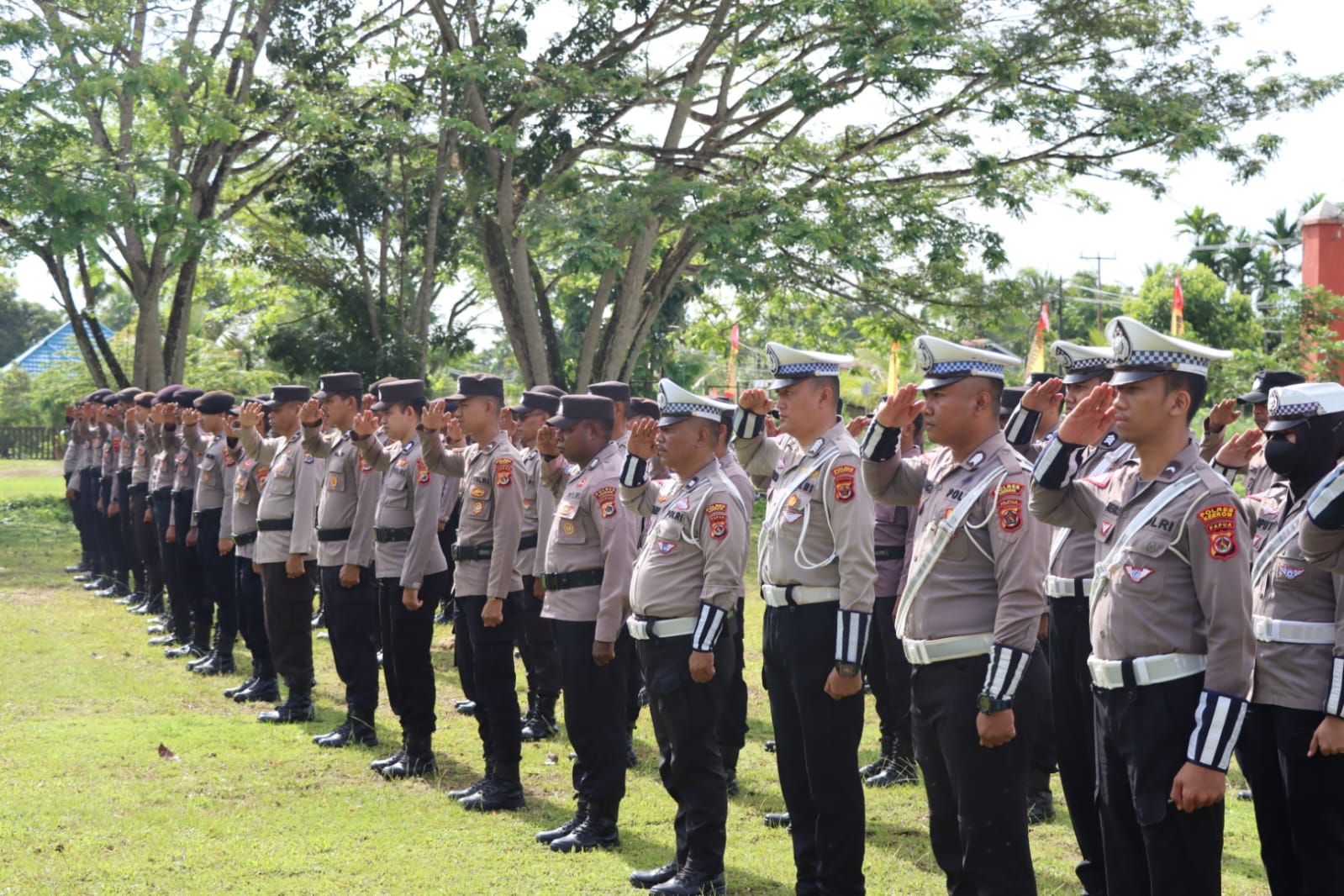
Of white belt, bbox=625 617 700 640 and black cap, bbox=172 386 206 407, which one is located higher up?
black cap, bbox=172 386 206 407

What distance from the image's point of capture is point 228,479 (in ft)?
34.9

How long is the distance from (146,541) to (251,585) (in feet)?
14.2

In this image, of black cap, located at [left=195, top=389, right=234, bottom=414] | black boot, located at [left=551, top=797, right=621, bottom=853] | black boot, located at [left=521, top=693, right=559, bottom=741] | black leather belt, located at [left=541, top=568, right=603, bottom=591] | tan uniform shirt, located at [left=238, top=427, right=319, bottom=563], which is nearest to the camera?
black boot, located at [left=551, top=797, right=621, bottom=853]

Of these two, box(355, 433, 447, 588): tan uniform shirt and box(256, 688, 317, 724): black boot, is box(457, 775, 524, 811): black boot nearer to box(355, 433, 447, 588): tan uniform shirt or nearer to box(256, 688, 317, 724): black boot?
box(355, 433, 447, 588): tan uniform shirt

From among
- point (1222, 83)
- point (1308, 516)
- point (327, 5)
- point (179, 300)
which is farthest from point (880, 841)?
point (179, 300)

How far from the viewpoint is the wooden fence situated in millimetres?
39875

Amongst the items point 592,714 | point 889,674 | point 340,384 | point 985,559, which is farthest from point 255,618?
point 985,559

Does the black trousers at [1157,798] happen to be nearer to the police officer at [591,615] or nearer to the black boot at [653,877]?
the black boot at [653,877]

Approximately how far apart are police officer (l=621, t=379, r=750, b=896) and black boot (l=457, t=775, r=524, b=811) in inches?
53.7

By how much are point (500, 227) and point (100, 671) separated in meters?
9.12

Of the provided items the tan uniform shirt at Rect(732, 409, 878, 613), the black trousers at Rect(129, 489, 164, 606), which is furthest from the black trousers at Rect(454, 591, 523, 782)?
the black trousers at Rect(129, 489, 164, 606)

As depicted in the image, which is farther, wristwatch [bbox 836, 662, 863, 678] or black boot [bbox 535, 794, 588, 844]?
black boot [bbox 535, 794, 588, 844]

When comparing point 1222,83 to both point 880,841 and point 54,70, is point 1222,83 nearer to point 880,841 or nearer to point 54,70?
point 880,841

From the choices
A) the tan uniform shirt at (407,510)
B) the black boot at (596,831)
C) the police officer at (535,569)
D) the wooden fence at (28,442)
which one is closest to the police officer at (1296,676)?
the black boot at (596,831)
